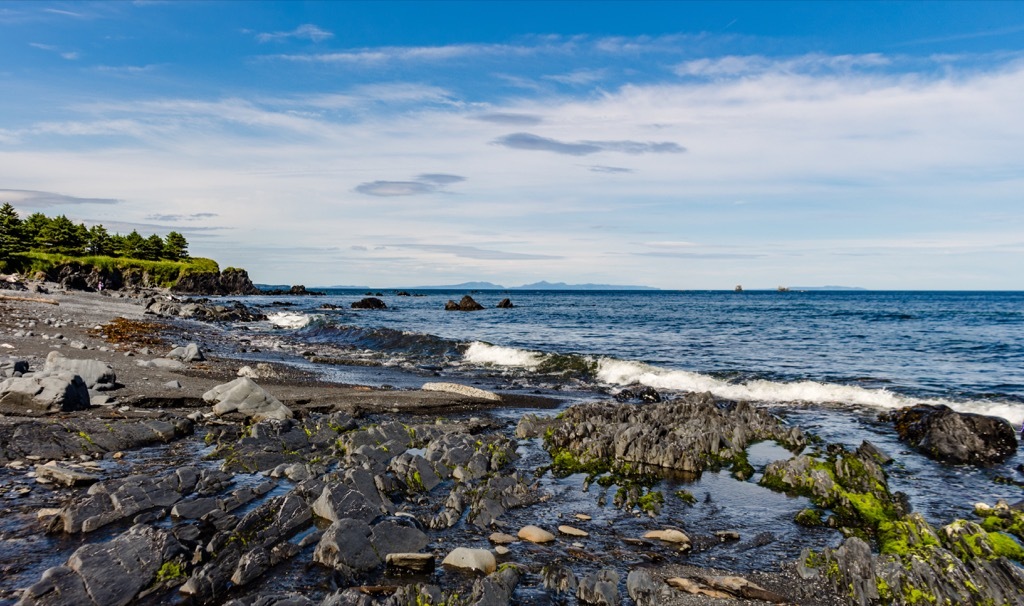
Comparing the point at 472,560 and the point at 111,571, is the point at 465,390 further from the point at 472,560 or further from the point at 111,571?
the point at 111,571

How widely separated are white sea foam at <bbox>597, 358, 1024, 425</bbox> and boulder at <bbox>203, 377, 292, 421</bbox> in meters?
14.7

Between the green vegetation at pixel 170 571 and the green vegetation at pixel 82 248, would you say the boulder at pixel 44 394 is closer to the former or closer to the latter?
the green vegetation at pixel 170 571

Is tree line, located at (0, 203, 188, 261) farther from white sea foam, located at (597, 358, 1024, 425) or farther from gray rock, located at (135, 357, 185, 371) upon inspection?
white sea foam, located at (597, 358, 1024, 425)

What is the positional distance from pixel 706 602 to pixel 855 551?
2.21 m

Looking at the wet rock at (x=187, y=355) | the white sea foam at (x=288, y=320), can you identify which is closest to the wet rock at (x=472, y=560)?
the wet rock at (x=187, y=355)

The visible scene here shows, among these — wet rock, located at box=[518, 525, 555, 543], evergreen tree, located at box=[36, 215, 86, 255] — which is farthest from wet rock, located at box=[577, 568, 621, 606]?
evergreen tree, located at box=[36, 215, 86, 255]

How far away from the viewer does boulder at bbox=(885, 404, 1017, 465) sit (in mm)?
13508

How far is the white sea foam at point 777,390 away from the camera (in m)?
19.2

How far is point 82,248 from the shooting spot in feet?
348

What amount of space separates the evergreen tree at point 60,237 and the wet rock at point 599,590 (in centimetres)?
12145

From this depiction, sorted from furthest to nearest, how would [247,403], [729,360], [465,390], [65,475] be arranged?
[729,360] < [465,390] < [247,403] < [65,475]

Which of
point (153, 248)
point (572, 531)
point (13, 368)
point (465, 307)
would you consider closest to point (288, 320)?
point (465, 307)

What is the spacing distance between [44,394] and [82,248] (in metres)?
115

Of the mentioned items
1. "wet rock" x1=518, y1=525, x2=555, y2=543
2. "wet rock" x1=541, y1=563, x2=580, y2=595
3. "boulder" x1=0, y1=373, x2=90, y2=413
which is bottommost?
"wet rock" x1=518, y1=525, x2=555, y2=543
